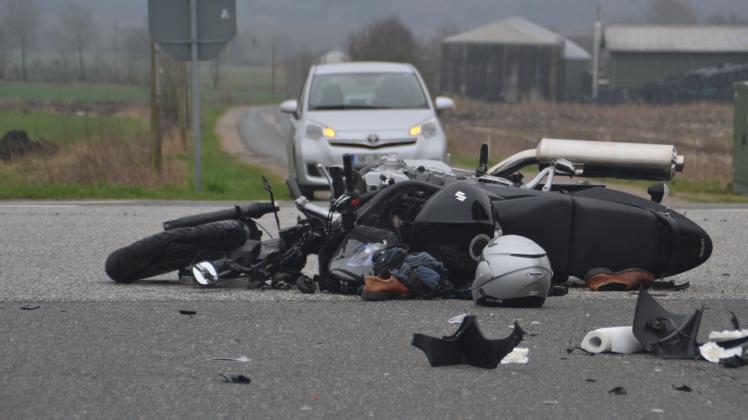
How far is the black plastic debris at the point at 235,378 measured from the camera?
19.6ft

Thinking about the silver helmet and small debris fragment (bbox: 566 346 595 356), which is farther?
the silver helmet

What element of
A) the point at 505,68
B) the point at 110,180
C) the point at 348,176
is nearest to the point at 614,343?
the point at 348,176

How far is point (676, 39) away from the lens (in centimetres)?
10650

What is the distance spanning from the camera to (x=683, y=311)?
788cm

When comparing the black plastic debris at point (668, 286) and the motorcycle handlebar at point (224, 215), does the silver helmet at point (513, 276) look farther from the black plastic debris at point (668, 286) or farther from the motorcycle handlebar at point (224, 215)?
the motorcycle handlebar at point (224, 215)

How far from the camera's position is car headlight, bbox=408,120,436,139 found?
57.6ft

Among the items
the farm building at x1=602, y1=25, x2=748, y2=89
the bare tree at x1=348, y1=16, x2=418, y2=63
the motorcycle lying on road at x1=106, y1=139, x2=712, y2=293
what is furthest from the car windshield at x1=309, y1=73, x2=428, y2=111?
the farm building at x1=602, y1=25, x2=748, y2=89

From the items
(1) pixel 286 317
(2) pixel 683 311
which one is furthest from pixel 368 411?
(2) pixel 683 311

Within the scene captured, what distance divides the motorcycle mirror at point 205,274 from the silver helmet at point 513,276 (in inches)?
70.0

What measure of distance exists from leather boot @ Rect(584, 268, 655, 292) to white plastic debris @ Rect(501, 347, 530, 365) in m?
2.19

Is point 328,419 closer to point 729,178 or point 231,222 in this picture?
point 231,222

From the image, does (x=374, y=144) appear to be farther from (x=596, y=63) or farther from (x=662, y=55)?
(x=596, y=63)

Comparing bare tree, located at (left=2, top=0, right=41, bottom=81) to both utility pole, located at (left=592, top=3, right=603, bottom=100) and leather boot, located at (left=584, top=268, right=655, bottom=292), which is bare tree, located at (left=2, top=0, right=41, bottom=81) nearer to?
leather boot, located at (left=584, top=268, right=655, bottom=292)

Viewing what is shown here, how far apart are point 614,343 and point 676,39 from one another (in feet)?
339
